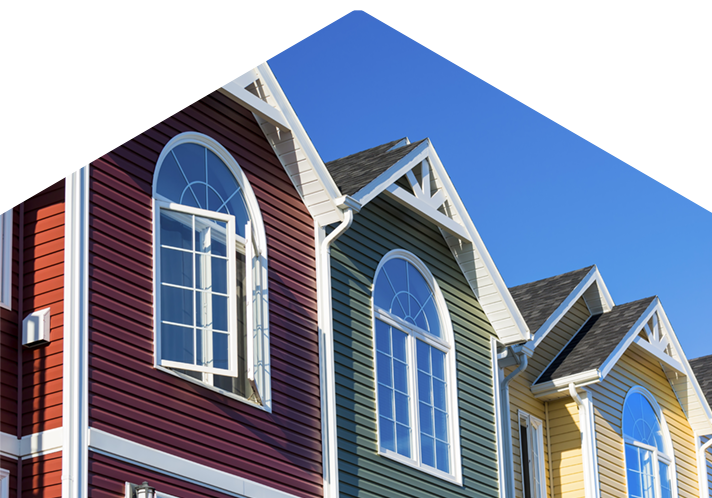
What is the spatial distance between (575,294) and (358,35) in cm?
1579

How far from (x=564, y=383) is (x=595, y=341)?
4.96 feet

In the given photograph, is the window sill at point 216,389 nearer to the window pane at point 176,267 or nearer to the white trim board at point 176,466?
the white trim board at point 176,466

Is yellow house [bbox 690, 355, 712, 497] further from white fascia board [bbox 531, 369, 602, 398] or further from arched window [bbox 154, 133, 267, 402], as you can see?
arched window [bbox 154, 133, 267, 402]

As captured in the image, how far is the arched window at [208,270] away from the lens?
8195 millimetres

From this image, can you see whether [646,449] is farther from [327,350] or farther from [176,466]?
[176,466]

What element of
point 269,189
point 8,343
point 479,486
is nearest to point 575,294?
point 479,486

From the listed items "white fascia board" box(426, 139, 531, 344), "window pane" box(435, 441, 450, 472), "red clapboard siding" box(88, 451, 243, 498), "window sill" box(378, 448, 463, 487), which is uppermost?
"white fascia board" box(426, 139, 531, 344)

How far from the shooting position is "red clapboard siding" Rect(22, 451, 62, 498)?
6.65 metres

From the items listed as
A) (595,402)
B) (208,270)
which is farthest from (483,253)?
(208,270)

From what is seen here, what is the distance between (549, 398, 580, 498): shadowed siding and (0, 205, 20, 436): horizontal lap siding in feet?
32.8

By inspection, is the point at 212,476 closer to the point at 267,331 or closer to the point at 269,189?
the point at 267,331

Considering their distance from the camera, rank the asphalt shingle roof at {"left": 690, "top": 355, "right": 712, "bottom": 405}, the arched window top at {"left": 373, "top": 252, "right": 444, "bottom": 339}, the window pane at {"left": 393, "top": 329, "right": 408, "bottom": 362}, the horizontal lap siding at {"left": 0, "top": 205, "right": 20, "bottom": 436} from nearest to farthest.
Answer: the horizontal lap siding at {"left": 0, "top": 205, "right": 20, "bottom": 436} → the window pane at {"left": 393, "top": 329, "right": 408, "bottom": 362} → the arched window top at {"left": 373, "top": 252, "right": 444, "bottom": 339} → the asphalt shingle roof at {"left": 690, "top": 355, "right": 712, "bottom": 405}

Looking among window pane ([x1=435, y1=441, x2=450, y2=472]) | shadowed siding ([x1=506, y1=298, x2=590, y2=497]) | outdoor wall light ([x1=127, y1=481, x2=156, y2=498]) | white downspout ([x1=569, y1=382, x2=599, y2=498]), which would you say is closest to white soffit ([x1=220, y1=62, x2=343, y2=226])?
window pane ([x1=435, y1=441, x2=450, y2=472])

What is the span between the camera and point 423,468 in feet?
35.9
